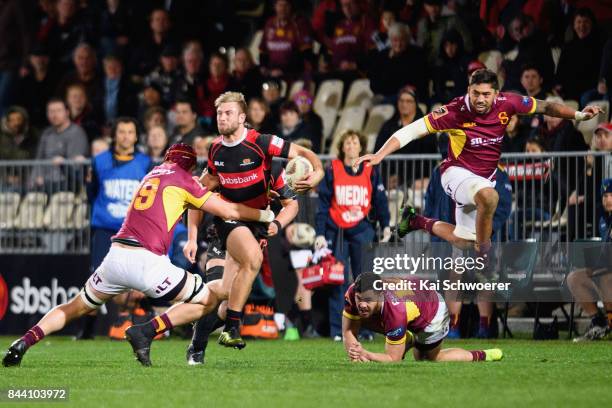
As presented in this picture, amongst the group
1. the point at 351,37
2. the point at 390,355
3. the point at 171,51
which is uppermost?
the point at 351,37

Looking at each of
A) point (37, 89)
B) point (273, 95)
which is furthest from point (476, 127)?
point (37, 89)

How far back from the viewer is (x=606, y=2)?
17812 millimetres

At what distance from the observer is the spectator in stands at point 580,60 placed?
54.4 ft

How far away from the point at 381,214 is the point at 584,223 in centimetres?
242

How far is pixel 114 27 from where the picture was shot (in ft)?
71.8

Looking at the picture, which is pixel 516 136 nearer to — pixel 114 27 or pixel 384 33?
pixel 384 33

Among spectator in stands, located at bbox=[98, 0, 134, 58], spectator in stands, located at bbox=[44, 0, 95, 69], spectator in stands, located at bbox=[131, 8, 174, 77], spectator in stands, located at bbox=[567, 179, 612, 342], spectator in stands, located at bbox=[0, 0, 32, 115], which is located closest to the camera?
spectator in stands, located at bbox=[567, 179, 612, 342]

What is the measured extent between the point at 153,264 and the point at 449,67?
321 inches

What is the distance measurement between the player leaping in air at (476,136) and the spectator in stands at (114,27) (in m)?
10.3

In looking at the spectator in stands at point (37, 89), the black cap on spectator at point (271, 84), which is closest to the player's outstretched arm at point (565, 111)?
the black cap on spectator at point (271, 84)

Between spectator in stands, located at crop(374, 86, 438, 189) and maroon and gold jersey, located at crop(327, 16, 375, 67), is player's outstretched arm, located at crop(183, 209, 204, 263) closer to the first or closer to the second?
spectator in stands, located at crop(374, 86, 438, 189)

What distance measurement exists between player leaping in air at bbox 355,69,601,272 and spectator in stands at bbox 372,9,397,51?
19.8 feet

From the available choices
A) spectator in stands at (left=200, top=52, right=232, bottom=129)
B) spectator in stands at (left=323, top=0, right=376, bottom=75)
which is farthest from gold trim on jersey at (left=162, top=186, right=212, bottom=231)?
spectator in stands at (left=323, top=0, right=376, bottom=75)

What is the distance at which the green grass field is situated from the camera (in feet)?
26.6
